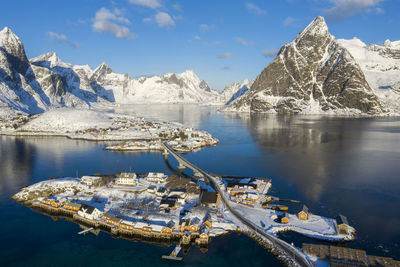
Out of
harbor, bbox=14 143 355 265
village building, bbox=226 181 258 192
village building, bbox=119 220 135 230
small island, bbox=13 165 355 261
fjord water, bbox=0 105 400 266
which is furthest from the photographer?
village building, bbox=226 181 258 192

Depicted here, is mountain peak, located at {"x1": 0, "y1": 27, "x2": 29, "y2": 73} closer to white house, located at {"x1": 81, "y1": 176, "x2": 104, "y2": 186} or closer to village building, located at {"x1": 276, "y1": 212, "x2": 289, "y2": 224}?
white house, located at {"x1": 81, "y1": 176, "x2": 104, "y2": 186}

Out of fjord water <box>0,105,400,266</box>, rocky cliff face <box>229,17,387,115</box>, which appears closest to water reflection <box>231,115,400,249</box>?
fjord water <box>0,105,400,266</box>

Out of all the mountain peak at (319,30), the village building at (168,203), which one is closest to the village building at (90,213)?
the village building at (168,203)

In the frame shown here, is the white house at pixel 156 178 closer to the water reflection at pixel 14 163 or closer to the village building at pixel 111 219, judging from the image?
the village building at pixel 111 219

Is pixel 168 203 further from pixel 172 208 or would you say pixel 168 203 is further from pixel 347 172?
pixel 347 172

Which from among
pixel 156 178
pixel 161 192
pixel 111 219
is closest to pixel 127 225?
pixel 111 219
